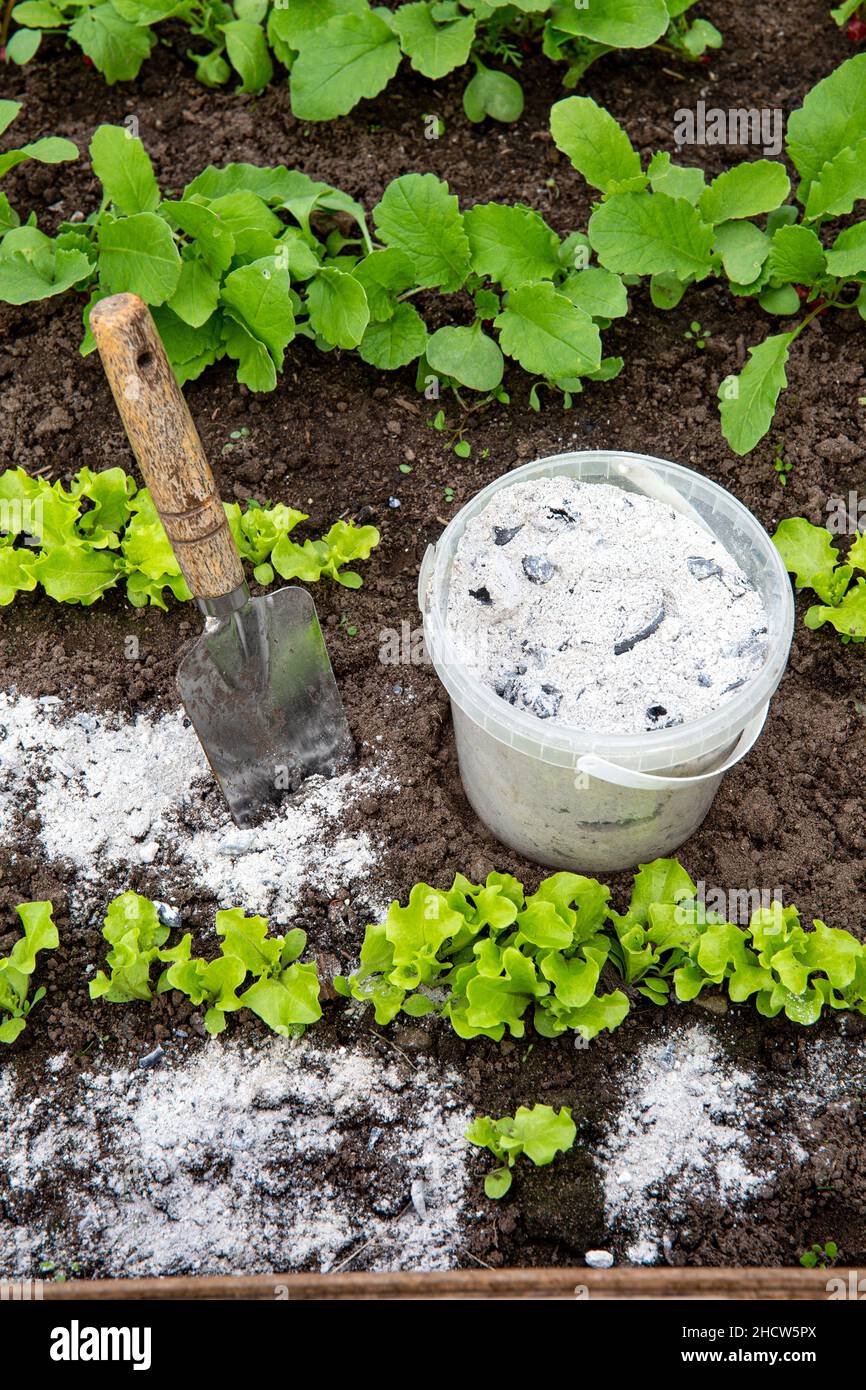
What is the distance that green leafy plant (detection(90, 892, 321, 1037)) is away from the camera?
2.20m

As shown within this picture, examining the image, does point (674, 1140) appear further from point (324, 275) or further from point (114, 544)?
point (324, 275)

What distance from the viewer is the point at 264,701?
2484 millimetres

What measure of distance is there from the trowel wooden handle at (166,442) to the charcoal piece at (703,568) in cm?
85

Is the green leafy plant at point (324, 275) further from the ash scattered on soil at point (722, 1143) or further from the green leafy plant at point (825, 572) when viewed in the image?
the ash scattered on soil at point (722, 1143)

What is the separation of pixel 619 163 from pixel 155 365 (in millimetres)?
1582

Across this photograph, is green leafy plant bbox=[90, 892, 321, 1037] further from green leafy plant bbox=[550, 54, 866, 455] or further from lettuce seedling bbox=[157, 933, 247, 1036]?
green leafy plant bbox=[550, 54, 866, 455]

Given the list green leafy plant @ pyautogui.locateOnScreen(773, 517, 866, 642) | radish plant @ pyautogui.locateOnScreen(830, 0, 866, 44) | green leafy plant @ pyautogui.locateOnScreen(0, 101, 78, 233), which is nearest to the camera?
green leafy plant @ pyautogui.locateOnScreen(773, 517, 866, 642)

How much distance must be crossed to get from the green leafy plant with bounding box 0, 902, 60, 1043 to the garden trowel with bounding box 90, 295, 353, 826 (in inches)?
17.4

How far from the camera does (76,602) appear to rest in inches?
111

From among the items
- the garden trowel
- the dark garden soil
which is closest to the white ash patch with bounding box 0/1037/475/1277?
the dark garden soil

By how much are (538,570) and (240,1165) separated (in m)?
1.22

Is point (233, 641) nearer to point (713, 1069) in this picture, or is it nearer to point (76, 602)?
point (76, 602)

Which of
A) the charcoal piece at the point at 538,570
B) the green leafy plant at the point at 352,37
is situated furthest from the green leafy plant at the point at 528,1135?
the green leafy plant at the point at 352,37

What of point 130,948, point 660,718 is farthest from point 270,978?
point 660,718
